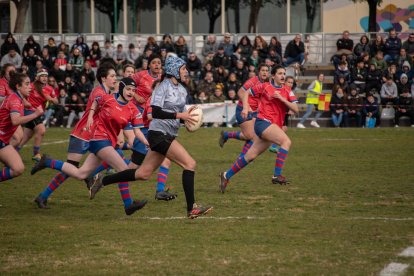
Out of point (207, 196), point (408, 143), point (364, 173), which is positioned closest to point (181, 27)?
point (408, 143)

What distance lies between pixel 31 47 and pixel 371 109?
1169 centimetres

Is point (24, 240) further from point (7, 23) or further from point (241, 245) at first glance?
point (7, 23)

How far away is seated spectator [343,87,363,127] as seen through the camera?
26.2 m

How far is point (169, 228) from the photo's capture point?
9.51 meters

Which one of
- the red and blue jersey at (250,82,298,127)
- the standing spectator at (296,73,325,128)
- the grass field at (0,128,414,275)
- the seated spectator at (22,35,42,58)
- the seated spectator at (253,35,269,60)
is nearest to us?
the grass field at (0,128,414,275)

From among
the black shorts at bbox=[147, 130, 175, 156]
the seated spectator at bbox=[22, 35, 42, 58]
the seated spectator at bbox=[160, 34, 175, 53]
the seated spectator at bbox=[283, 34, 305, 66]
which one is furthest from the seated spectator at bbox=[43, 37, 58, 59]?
the black shorts at bbox=[147, 130, 175, 156]

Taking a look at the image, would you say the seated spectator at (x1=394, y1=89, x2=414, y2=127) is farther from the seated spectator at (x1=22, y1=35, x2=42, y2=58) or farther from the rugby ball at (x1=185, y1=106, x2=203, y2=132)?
the rugby ball at (x1=185, y1=106, x2=203, y2=132)

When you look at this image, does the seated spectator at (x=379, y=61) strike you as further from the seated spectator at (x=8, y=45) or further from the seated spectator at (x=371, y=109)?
the seated spectator at (x=8, y=45)

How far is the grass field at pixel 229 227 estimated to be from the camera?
7.72 metres

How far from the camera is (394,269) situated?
741 cm

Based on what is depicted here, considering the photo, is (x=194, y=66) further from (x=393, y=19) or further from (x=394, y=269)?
(x=394, y=269)

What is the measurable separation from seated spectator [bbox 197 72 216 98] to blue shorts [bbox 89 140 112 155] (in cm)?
1669

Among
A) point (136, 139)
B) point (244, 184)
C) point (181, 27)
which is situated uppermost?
point (181, 27)

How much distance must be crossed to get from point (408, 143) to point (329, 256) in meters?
13.1
